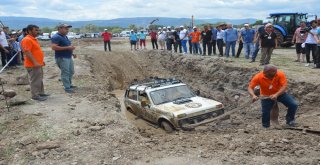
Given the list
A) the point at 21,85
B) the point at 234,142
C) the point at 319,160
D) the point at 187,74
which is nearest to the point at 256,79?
the point at 234,142

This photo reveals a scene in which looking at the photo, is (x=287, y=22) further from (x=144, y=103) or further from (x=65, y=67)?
(x=65, y=67)

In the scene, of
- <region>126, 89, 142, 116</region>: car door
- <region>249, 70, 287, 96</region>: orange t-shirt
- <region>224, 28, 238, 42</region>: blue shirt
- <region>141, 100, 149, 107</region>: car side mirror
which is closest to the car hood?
<region>141, 100, 149, 107</region>: car side mirror

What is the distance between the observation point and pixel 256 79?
27.9ft

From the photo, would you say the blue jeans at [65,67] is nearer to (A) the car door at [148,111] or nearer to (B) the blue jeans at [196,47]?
(A) the car door at [148,111]

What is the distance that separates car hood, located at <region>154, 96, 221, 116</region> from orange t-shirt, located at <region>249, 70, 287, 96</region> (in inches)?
100

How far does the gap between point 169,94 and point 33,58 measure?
15.0 ft

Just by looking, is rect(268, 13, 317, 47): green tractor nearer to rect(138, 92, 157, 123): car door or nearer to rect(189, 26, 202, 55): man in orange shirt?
rect(189, 26, 202, 55): man in orange shirt

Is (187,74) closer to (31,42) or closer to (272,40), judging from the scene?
(272,40)

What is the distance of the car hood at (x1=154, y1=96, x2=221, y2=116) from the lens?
35.0ft

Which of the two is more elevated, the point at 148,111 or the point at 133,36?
the point at 133,36

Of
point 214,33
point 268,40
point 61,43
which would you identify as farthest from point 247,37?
point 61,43

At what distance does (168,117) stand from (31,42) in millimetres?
4534

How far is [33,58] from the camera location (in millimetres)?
9688

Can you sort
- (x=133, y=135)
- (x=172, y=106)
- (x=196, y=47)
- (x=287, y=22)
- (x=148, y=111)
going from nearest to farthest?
(x=133, y=135) → (x=172, y=106) → (x=148, y=111) → (x=196, y=47) → (x=287, y=22)
